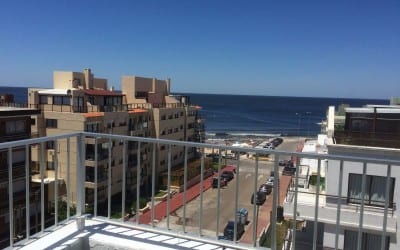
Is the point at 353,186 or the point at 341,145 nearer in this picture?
the point at 353,186

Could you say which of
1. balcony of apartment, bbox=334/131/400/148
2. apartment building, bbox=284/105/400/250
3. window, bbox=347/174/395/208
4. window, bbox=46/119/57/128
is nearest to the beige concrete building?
window, bbox=46/119/57/128

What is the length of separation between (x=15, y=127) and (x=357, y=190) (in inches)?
626

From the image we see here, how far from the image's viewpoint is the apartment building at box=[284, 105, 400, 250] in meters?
6.15

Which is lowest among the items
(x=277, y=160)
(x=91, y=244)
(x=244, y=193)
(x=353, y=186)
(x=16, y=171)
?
(x=244, y=193)

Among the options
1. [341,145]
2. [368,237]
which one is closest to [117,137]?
[368,237]

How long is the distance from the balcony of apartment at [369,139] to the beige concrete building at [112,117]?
30.9 ft

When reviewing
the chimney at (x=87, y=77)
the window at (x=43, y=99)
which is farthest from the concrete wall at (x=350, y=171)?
the chimney at (x=87, y=77)

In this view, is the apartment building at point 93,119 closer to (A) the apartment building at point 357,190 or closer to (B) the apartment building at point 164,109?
(B) the apartment building at point 164,109

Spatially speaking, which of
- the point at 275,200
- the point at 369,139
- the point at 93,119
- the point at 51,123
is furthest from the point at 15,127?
the point at 275,200

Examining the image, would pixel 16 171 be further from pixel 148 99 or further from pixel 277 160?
pixel 148 99

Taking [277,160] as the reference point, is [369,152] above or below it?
below

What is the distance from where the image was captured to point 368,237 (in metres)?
6.29

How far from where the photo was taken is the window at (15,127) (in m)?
17.1

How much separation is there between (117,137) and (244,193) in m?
24.4
